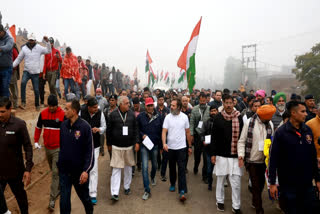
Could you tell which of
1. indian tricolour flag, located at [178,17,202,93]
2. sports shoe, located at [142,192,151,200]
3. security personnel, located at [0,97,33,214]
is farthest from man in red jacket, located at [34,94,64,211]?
indian tricolour flag, located at [178,17,202,93]

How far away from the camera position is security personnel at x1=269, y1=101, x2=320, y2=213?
3119 mm

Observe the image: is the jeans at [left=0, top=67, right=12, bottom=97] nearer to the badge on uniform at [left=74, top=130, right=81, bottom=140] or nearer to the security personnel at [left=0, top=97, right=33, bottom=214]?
the security personnel at [left=0, top=97, right=33, bottom=214]

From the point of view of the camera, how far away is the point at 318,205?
3.24 meters

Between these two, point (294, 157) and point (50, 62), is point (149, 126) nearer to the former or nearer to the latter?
point (294, 157)

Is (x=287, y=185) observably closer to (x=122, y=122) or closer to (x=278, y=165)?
(x=278, y=165)

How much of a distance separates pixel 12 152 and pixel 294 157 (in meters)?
4.16

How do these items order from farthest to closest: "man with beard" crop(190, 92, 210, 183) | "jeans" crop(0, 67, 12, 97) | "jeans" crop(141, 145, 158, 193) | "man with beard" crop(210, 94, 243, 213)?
1. "jeans" crop(0, 67, 12, 97)
2. "man with beard" crop(190, 92, 210, 183)
3. "jeans" crop(141, 145, 158, 193)
4. "man with beard" crop(210, 94, 243, 213)

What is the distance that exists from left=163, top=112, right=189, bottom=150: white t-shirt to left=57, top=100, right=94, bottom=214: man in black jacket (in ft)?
6.85

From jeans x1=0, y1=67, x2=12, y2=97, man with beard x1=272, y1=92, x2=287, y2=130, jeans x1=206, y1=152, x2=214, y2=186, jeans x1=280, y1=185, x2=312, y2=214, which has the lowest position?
jeans x1=206, y1=152, x2=214, y2=186

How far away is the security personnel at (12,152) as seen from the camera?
137 inches

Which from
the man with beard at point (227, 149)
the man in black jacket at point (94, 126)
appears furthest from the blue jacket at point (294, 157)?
the man in black jacket at point (94, 126)

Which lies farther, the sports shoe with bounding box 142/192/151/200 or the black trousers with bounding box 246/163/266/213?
the sports shoe with bounding box 142/192/151/200

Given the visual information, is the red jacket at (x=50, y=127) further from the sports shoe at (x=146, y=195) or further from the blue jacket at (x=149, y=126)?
A: the sports shoe at (x=146, y=195)

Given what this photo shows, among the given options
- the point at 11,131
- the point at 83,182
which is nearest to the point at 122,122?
the point at 83,182
